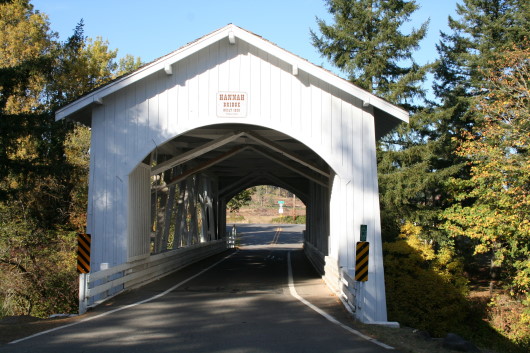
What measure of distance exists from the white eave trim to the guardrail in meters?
3.60

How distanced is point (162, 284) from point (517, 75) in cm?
1262

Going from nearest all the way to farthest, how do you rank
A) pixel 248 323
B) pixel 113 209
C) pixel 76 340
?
pixel 76 340, pixel 248 323, pixel 113 209

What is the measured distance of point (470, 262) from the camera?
77.4ft

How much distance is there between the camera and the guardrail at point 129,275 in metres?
9.45

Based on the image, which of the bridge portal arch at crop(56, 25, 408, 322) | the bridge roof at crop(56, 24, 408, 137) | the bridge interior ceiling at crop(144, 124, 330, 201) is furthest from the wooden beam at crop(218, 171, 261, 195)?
the bridge roof at crop(56, 24, 408, 137)

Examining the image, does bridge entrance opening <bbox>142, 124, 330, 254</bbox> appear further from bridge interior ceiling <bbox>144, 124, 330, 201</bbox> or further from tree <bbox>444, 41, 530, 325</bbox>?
tree <bbox>444, 41, 530, 325</bbox>

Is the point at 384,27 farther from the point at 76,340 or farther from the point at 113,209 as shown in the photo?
the point at 76,340

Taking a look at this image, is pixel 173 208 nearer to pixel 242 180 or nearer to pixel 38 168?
pixel 38 168

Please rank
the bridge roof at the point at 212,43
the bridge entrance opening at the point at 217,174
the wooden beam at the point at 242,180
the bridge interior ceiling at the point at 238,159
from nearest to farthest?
the bridge roof at the point at 212,43 < the bridge interior ceiling at the point at 238,159 < the bridge entrance opening at the point at 217,174 < the wooden beam at the point at 242,180

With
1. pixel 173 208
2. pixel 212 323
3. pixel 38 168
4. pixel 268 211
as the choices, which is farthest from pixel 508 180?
pixel 268 211

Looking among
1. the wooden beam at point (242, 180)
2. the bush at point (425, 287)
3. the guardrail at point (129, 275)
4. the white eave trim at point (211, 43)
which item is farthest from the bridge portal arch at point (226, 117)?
the wooden beam at point (242, 180)

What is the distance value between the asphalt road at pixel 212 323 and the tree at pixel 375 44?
1186 cm

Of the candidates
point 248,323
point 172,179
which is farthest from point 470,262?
point 248,323

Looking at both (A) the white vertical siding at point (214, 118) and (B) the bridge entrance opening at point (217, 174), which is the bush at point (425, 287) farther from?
(A) the white vertical siding at point (214, 118)
